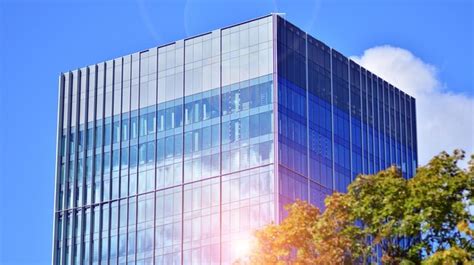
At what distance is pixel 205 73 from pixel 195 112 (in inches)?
130

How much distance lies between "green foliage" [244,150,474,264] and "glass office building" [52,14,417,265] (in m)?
47.5

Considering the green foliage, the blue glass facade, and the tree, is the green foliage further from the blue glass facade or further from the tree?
the blue glass facade

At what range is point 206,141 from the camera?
122 m

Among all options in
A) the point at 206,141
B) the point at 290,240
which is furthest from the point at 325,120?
the point at 290,240

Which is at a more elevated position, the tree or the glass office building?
the glass office building

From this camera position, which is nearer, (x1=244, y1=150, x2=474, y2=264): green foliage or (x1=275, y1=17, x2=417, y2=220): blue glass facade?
(x1=244, y1=150, x2=474, y2=264): green foliage

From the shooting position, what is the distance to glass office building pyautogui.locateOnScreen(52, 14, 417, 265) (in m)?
118

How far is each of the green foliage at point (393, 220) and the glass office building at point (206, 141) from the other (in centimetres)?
4748

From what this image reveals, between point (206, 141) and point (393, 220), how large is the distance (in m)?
57.6

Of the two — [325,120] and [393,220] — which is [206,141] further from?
[393,220]

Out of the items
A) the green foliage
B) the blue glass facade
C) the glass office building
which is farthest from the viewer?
the blue glass facade

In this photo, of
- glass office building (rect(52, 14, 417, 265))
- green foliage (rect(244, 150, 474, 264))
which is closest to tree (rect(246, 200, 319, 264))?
green foliage (rect(244, 150, 474, 264))

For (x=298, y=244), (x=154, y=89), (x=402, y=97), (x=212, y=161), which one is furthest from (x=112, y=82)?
(x=298, y=244)

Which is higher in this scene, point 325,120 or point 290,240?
point 325,120
